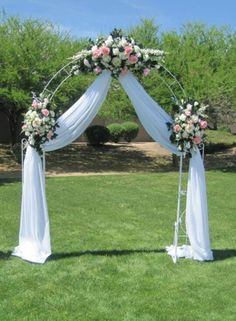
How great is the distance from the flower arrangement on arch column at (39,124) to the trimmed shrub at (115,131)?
1999cm

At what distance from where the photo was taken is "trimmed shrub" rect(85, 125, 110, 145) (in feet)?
85.9

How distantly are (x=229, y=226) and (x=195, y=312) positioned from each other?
478 centimetres

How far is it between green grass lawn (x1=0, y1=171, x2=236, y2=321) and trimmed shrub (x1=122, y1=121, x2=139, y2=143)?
52.2 feet

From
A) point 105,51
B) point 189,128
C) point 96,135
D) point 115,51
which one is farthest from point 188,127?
point 96,135

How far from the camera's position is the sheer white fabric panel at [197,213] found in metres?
8.05

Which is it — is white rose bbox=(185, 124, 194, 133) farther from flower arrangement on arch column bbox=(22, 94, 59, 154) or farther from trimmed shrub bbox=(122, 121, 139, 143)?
trimmed shrub bbox=(122, 121, 139, 143)

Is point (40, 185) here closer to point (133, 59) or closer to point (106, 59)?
point (106, 59)

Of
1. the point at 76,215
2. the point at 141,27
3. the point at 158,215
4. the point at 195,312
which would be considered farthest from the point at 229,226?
the point at 141,27

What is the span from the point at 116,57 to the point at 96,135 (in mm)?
18340

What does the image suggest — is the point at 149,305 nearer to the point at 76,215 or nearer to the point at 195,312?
the point at 195,312

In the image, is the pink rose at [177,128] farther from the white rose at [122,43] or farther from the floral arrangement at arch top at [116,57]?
the white rose at [122,43]

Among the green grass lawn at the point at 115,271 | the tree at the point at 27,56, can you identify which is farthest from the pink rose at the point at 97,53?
the tree at the point at 27,56

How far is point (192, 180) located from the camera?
810 centimetres

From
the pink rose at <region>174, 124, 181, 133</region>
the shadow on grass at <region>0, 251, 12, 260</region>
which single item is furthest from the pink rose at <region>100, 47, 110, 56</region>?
the shadow on grass at <region>0, 251, 12, 260</region>
